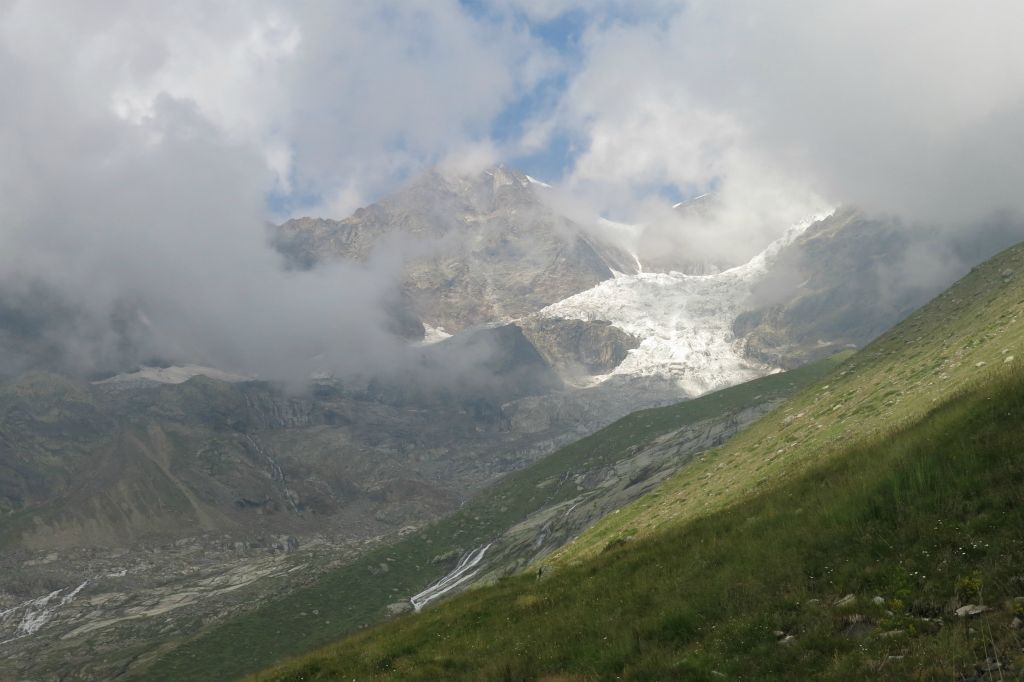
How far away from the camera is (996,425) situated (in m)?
18.8

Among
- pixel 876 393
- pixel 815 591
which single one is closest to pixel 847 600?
pixel 815 591

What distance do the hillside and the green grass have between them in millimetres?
52

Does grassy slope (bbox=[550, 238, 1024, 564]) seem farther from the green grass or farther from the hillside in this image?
the green grass

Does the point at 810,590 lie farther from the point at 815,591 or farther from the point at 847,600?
the point at 847,600

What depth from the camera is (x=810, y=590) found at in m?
16.8

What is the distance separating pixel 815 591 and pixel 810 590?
0.21 m

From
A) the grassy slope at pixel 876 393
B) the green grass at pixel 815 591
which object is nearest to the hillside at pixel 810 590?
the green grass at pixel 815 591

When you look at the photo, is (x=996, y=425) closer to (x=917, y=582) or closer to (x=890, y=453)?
(x=890, y=453)

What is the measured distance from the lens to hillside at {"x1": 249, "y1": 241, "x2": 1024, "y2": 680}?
13484 mm

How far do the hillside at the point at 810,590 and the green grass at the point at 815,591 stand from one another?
2.0 inches

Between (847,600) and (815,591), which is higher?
(815,591)

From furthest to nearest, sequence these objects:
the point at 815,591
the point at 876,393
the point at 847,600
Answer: the point at 876,393 < the point at 815,591 < the point at 847,600

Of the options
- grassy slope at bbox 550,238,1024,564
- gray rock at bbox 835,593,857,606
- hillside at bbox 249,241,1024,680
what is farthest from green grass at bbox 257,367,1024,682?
grassy slope at bbox 550,238,1024,564

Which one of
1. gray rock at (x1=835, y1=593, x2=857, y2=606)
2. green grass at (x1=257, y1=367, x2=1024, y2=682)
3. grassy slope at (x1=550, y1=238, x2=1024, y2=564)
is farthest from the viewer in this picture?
grassy slope at (x1=550, y1=238, x2=1024, y2=564)
